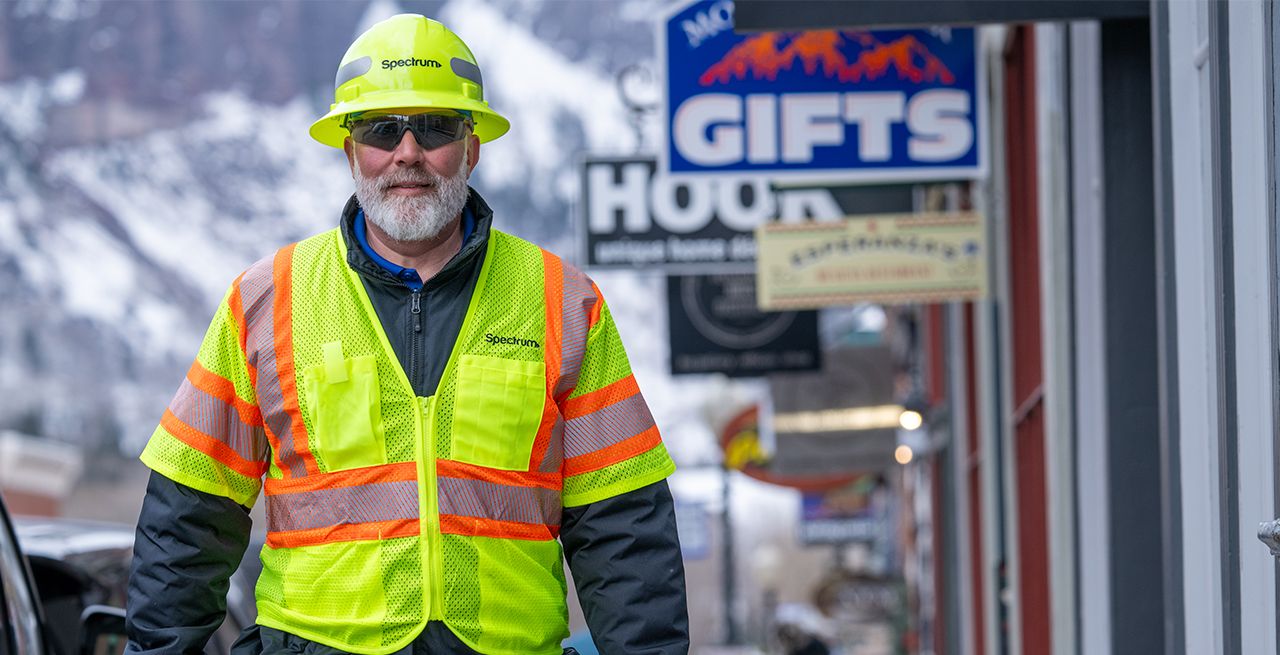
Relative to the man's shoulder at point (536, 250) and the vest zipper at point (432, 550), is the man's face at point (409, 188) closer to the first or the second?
the man's shoulder at point (536, 250)

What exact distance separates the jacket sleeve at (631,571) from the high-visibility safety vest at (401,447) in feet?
0.13

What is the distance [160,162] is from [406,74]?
69057 millimetres

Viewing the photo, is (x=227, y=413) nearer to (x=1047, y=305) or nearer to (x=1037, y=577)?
(x=1047, y=305)

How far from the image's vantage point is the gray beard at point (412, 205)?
4.22 m

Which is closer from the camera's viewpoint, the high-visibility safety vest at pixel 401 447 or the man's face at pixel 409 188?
the high-visibility safety vest at pixel 401 447

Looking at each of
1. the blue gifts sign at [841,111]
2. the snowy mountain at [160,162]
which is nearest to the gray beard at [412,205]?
the blue gifts sign at [841,111]

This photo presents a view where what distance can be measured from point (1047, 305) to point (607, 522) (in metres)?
3.95

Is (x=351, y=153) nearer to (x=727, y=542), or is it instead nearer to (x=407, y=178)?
(x=407, y=178)

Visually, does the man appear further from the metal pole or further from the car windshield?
the metal pole

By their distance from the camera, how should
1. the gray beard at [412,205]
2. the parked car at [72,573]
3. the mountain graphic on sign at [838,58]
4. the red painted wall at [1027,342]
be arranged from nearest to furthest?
the gray beard at [412,205], the parked car at [72,573], the mountain graphic on sign at [838,58], the red painted wall at [1027,342]

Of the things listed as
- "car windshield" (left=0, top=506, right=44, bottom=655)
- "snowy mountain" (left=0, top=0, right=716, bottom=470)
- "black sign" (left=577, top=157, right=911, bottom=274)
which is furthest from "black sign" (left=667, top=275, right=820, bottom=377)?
"snowy mountain" (left=0, top=0, right=716, bottom=470)

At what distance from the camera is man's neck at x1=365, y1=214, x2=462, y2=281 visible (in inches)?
169

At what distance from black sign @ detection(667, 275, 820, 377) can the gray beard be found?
9.98m

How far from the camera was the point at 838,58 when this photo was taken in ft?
28.1
